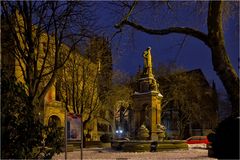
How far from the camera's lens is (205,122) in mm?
69125

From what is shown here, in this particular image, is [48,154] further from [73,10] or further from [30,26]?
[73,10]

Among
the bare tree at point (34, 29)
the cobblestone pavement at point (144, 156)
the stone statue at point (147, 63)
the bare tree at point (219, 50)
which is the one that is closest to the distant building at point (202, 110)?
the stone statue at point (147, 63)

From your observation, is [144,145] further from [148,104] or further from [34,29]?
[34,29]

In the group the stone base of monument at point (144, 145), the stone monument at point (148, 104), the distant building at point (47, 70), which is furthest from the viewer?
the stone monument at point (148, 104)

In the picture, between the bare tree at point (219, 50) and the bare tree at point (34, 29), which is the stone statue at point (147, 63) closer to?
the bare tree at point (34, 29)

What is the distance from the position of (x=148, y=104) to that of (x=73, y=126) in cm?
2041

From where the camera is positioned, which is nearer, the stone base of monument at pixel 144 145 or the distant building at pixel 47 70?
the distant building at pixel 47 70

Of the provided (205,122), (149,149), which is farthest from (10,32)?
A: (205,122)

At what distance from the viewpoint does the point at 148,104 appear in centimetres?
3325

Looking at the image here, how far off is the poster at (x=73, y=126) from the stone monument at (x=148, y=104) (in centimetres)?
1918

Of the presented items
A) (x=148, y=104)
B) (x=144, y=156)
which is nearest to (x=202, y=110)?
(x=148, y=104)

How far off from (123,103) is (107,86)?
8556 mm

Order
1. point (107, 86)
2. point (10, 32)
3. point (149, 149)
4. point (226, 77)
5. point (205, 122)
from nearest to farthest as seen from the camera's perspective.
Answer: point (226, 77), point (10, 32), point (149, 149), point (107, 86), point (205, 122)

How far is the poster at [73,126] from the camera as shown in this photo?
13.1 m
